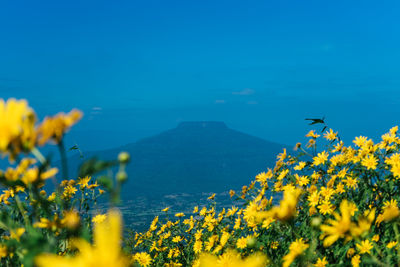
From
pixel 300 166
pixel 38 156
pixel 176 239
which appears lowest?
pixel 176 239

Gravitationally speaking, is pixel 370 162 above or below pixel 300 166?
below

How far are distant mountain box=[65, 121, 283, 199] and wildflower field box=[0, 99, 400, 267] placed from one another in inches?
3551

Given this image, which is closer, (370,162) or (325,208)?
(325,208)

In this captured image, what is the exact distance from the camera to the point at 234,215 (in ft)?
15.2

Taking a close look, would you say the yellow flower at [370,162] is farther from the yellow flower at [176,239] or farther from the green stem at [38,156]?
the yellow flower at [176,239]

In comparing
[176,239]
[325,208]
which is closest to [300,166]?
[325,208]

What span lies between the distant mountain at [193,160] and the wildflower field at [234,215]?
9019 centimetres

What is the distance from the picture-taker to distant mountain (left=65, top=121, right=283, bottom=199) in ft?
375

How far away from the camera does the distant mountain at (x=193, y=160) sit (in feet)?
375

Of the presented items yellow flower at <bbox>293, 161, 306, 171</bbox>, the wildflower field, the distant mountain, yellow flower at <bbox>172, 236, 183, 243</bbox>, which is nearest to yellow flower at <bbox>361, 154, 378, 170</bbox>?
the wildflower field

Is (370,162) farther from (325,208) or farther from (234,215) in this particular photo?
(234,215)

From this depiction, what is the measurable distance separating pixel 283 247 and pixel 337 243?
0.47 meters

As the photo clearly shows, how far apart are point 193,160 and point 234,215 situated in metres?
156

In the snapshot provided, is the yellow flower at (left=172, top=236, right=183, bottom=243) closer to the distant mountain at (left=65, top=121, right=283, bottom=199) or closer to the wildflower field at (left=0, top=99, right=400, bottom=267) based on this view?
the wildflower field at (left=0, top=99, right=400, bottom=267)
